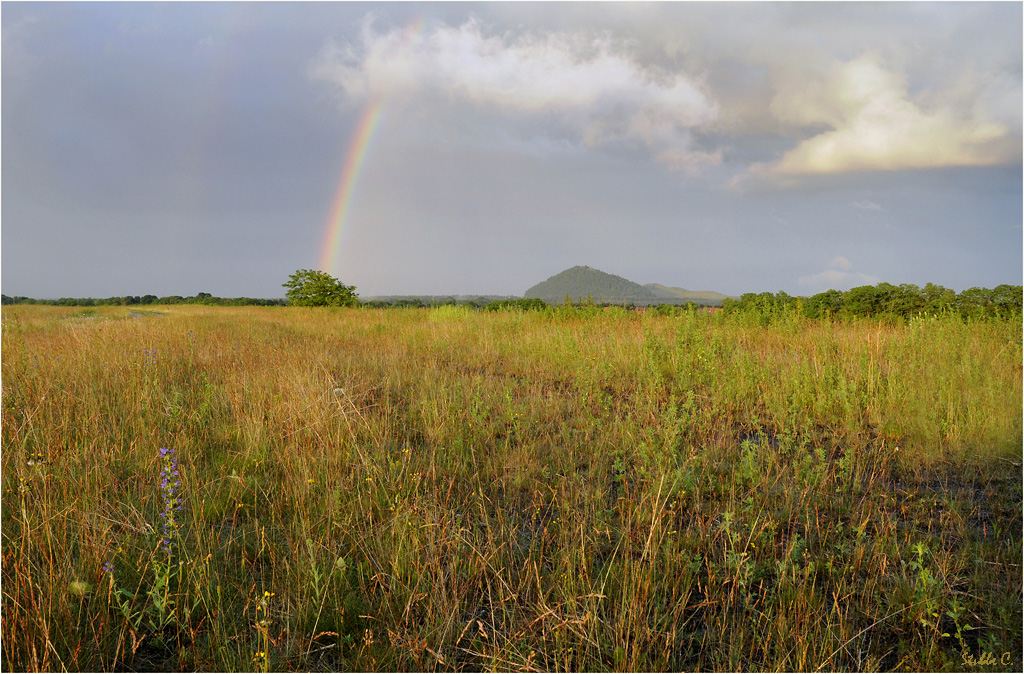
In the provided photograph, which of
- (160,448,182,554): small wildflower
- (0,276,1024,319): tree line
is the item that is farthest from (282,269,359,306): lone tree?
(160,448,182,554): small wildflower

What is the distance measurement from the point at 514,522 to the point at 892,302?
1065cm

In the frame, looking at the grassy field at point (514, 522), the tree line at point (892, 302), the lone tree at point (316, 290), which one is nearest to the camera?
the grassy field at point (514, 522)

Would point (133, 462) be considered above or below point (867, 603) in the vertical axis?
above

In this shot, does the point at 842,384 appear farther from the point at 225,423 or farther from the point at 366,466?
the point at 225,423

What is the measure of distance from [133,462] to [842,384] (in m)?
5.49

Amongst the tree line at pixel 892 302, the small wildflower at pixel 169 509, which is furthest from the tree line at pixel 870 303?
the small wildflower at pixel 169 509

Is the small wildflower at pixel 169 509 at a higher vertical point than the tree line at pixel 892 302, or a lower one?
lower

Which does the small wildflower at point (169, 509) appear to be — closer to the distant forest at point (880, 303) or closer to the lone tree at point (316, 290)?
the distant forest at point (880, 303)

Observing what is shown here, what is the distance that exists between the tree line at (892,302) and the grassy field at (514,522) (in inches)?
162

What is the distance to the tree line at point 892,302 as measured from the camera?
26.8 ft

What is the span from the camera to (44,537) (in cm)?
222

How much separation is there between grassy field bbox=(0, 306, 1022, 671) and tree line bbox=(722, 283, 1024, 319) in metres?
4.12

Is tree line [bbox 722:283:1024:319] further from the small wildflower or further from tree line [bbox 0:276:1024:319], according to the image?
the small wildflower

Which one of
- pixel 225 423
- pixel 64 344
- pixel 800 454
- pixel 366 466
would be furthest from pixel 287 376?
pixel 800 454
